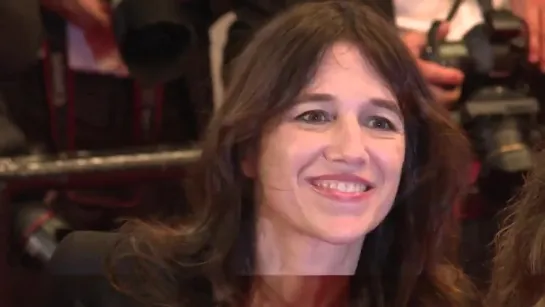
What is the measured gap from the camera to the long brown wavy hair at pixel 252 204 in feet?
2.15

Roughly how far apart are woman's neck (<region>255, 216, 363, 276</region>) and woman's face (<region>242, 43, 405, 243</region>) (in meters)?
0.01

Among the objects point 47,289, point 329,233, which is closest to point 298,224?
point 329,233

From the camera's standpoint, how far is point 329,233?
620 mm

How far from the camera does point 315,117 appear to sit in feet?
2.10

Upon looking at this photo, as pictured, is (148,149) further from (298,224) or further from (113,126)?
(298,224)

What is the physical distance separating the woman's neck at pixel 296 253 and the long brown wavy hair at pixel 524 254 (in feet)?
0.36

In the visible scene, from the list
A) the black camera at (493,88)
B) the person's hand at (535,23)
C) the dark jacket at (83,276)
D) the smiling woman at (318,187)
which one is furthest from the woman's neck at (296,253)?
the person's hand at (535,23)

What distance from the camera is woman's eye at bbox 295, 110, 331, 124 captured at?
0.64 meters

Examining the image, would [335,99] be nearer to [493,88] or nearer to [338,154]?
[338,154]

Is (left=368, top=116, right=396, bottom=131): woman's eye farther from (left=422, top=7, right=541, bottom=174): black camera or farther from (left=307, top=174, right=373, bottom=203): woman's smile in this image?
(left=422, top=7, right=541, bottom=174): black camera

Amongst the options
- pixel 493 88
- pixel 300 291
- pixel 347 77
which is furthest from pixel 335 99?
pixel 493 88

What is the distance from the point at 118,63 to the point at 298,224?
0.90 feet

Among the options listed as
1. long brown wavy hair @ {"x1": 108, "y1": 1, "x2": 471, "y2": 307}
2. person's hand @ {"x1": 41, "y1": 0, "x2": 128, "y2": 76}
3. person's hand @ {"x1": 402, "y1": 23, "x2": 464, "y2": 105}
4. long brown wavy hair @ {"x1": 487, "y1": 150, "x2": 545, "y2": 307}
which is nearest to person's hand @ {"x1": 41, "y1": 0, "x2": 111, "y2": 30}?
person's hand @ {"x1": 41, "y1": 0, "x2": 128, "y2": 76}

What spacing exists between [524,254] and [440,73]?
0.21 m
